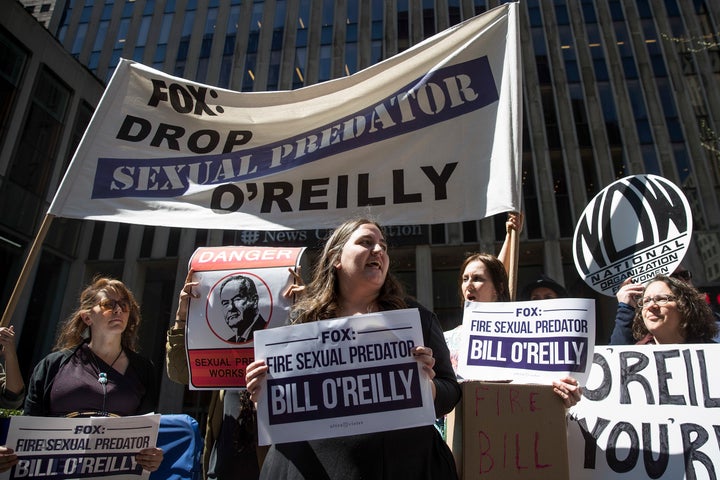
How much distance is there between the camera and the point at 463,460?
6.50 ft

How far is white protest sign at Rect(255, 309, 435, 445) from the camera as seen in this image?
1.70 metres

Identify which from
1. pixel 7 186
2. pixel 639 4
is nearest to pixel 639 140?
pixel 639 4

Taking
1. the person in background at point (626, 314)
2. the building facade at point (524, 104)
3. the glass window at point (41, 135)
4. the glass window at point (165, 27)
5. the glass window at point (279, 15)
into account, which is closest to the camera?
the person in background at point (626, 314)

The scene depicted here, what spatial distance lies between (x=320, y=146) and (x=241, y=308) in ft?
5.72

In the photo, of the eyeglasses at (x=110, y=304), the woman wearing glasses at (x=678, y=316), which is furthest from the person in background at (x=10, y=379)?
the woman wearing glasses at (x=678, y=316)

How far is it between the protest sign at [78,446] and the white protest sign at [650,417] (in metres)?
2.14

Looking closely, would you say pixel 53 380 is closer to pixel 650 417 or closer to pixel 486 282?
pixel 486 282

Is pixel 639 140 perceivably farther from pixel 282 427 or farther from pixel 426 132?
pixel 282 427

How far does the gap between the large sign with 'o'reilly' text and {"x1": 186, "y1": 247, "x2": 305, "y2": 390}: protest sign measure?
284 centimetres

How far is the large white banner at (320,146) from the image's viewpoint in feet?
11.7

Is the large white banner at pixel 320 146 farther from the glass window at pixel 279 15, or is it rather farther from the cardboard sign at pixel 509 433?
A: the glass window at pixel 279 15

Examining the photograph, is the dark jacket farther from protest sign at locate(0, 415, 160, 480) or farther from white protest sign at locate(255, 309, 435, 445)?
white protest sign at locate(255, 309, 435, 445)

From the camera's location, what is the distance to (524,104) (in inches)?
886

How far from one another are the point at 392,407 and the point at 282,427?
1.31ft
